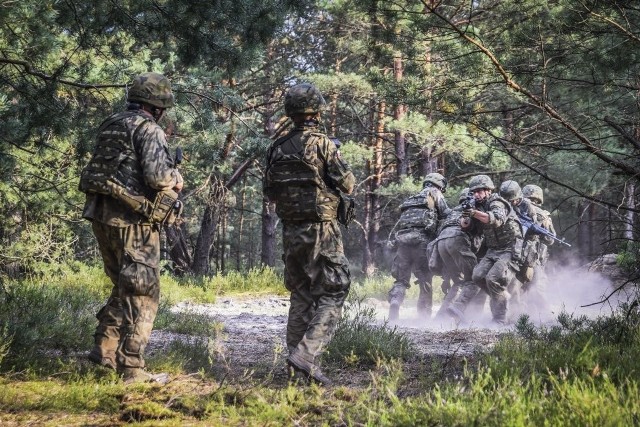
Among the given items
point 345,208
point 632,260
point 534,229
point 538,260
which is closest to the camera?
point 345,208

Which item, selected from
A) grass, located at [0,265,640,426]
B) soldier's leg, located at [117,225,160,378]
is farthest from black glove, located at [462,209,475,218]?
soldier's leg, located at [117,225,160,378]

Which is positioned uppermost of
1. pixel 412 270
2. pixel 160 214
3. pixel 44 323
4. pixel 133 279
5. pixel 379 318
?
pixel 160 214

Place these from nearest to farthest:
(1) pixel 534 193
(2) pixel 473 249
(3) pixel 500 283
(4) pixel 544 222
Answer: (3) pixel 500 283
(2) pixel 473 249
(4) pixel 544 222
(1) pixel 534 193

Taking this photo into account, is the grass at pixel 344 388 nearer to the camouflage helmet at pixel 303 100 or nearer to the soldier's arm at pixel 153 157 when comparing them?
the soldier's arm at pixel 153 157

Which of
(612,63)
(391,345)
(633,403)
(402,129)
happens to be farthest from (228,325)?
(402,129)

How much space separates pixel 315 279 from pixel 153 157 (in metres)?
1.66

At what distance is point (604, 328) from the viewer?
18.9 feet

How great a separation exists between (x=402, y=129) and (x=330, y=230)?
11722mm

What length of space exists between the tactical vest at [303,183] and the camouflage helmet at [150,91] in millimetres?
1055

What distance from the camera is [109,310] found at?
5.43m

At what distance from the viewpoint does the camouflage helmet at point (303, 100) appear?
18.3 ft

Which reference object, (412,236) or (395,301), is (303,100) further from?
(395,301)

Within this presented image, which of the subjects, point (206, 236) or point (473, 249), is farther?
point (206, 236)

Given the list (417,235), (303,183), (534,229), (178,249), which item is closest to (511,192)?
(534,229)
